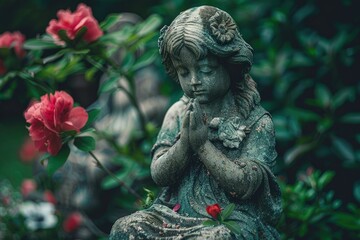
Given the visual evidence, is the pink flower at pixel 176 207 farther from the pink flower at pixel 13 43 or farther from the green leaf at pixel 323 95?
the green leaf at pixel 323 95

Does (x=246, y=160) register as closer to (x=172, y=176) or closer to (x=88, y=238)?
(x=172, y=176)

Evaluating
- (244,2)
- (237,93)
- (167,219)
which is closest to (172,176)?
(167,219)

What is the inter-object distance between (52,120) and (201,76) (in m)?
0.78

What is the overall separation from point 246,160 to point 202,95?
36cm

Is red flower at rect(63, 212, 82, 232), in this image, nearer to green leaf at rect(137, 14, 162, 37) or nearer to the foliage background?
the foliage background

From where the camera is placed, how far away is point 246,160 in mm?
3959

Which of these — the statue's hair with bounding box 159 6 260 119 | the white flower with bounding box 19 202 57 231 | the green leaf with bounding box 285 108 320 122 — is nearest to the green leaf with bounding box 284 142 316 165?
the green leaf with bounding box 285 108 320 122

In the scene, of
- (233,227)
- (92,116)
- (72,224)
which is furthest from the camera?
(72,224)

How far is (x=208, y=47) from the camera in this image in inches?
154

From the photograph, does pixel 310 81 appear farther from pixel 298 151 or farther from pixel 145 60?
pixel 145 60

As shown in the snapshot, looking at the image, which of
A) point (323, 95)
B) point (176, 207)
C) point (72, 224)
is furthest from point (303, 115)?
point (176, 207)

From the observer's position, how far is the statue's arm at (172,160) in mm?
3918

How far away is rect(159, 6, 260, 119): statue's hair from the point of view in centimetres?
391

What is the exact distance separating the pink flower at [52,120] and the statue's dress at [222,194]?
462 millimetres
